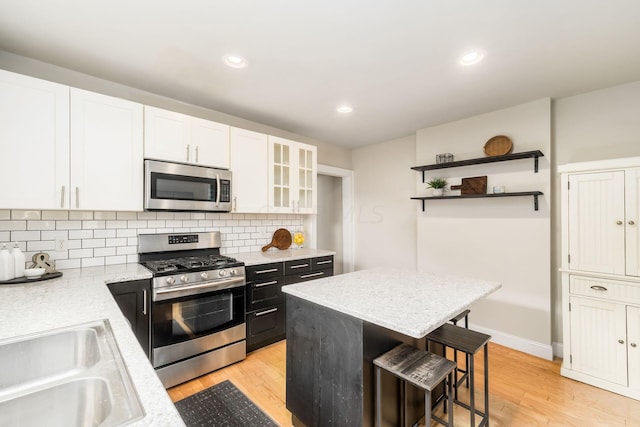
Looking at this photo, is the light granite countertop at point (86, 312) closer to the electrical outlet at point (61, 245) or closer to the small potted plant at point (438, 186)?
the electrical outlet at point (61, 245)

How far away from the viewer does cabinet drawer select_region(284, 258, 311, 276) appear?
3078 millimetres

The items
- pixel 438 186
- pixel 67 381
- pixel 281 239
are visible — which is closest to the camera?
pixel 67 381

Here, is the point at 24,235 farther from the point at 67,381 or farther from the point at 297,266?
the point at 297,266

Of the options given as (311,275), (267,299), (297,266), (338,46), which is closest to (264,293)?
(267,299)

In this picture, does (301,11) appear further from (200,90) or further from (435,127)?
(435,127)

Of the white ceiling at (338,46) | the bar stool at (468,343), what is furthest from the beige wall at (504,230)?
the bar stool at (468,343)

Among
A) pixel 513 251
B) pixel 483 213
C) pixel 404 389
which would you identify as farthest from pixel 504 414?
pixel 483 213

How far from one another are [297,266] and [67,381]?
238cm

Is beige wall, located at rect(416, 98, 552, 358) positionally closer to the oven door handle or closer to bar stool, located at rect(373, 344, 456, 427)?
bar stool, located at rect(373, 344, 456, 427)

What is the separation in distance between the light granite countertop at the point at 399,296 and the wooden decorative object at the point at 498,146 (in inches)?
68.2

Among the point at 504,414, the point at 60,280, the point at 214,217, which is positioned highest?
the point at 214,217

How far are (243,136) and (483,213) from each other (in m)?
2.78

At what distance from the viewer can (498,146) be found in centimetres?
306

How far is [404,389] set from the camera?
1.64 meters
